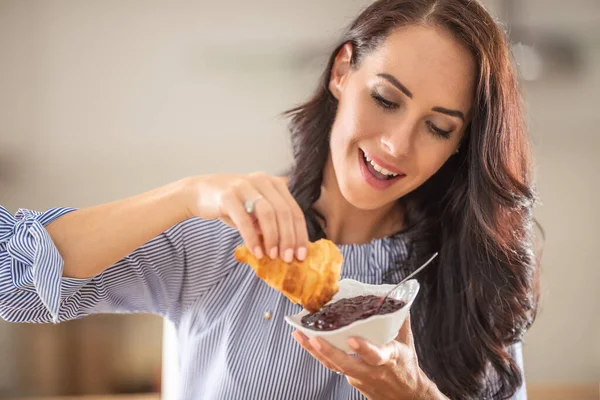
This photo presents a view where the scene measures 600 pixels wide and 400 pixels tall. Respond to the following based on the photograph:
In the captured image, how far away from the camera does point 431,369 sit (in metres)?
2.00

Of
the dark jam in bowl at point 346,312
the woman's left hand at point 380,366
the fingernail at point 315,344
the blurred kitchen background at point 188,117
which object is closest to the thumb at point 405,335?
the woman's left hand at point 380,366

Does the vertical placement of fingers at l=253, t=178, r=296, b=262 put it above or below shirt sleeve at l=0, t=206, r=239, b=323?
above

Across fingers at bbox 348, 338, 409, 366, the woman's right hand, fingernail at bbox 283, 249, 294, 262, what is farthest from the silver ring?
fingers at bbox 348, 338, 409, 366

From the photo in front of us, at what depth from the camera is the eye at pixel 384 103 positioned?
1730 mm

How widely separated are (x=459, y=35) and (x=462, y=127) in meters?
0.24

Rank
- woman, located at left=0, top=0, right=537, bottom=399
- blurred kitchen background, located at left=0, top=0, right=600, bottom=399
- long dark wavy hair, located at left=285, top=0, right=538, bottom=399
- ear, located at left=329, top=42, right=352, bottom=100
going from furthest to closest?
1. blurred kitchen background, located at left=0, top=0, right=600, bottom=399
2. ear, located at left=329, top=42, right=352, bottom=100
3. long dark wavy hair, located at left=285, top=0, right=538, bottom=399
4. woman, located at left=0, top=0, right=537, bottom=399

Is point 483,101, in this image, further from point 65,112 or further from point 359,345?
point 65,112

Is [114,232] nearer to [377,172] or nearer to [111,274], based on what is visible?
[111,274]

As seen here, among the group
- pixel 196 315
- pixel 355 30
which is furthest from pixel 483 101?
pixel 196 315

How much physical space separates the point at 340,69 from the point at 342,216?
1.42 feet

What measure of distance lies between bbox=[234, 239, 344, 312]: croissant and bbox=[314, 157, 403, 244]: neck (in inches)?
22.0

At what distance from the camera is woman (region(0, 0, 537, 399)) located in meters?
1.49

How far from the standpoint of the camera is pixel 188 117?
4.29m

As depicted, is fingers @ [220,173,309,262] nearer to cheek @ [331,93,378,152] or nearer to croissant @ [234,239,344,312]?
croissant @ [234,239,344,312]
